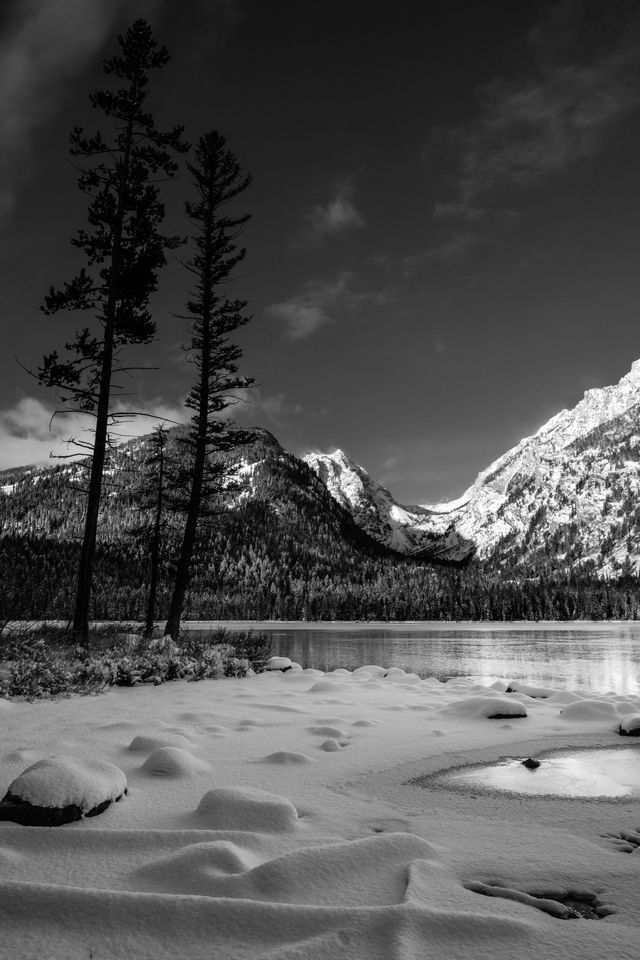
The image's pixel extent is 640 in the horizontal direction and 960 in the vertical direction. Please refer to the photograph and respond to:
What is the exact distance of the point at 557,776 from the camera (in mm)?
4324

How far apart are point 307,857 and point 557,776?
2770 millimetres

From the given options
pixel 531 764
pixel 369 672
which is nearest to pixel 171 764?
pixel 531 764

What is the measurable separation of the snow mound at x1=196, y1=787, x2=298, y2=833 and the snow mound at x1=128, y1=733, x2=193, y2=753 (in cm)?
174

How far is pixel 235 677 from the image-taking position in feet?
36.2

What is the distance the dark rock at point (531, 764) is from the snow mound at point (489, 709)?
206 cm

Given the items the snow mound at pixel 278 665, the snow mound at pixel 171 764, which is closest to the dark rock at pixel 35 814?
the snow mound at pixel 171 764

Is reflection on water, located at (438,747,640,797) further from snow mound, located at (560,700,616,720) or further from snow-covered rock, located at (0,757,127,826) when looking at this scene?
snow-covered rock, located at (0,757,127,826)

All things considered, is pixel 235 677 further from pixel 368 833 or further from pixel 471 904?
pixel 471 904

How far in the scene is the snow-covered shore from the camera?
1.84 metres

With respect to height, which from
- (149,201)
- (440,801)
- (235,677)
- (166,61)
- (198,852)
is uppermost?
(166,61)

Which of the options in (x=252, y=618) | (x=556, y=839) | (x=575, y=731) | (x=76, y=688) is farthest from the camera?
(x=252, y=618)

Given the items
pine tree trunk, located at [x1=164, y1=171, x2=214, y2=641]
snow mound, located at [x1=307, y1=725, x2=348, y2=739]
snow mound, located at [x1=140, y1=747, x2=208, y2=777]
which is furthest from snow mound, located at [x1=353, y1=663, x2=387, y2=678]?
snow mound, located at [x1=140, y1=747, x2=208, y2=777]

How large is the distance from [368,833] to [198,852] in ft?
3.39

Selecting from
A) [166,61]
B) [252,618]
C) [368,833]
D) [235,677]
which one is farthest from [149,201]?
[252,618]
